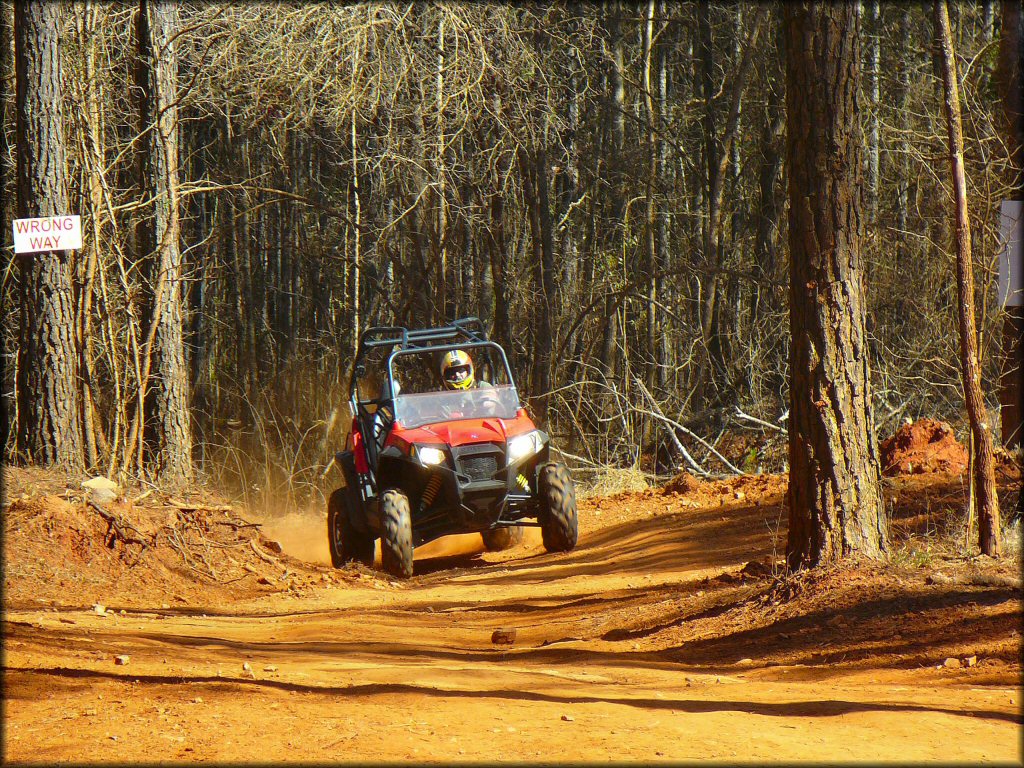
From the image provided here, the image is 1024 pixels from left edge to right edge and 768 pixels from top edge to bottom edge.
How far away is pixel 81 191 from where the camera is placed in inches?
403

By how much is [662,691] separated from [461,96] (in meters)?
11.0

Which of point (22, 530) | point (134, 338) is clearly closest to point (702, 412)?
point (134, 338)

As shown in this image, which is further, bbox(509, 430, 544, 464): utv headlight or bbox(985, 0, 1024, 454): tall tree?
bbox(985, 0, 1024, 454): tall tree

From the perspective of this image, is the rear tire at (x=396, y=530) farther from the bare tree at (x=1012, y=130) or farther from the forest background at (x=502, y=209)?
the bare tree at (x=1012, y=130)

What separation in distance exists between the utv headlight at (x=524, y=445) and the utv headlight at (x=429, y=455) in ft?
2.09

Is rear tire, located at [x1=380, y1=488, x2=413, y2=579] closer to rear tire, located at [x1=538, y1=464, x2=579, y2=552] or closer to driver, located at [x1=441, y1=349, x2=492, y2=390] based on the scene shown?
rear tire, located at [x1=538, y1=464, x2=579, y2=552]

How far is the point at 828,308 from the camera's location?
671cm

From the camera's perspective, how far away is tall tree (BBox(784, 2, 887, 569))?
6625mm

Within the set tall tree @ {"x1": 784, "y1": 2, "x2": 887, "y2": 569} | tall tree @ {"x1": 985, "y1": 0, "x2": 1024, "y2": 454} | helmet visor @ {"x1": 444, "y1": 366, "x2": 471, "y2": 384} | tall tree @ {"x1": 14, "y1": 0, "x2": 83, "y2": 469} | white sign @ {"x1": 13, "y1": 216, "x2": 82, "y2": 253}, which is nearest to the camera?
tall tree @ {"x1": 784, "y1": 2, "x2": 887, "y2": 569}

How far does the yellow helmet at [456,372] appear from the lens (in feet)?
33.4

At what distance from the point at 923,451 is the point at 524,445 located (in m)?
4.65

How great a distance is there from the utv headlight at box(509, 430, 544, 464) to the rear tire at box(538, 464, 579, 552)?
203 mm

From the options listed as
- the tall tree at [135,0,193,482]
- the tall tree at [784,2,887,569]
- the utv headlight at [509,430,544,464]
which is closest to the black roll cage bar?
the utv headlight at [509,430,544,464]

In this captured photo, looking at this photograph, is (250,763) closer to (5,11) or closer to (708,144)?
(5,11)
